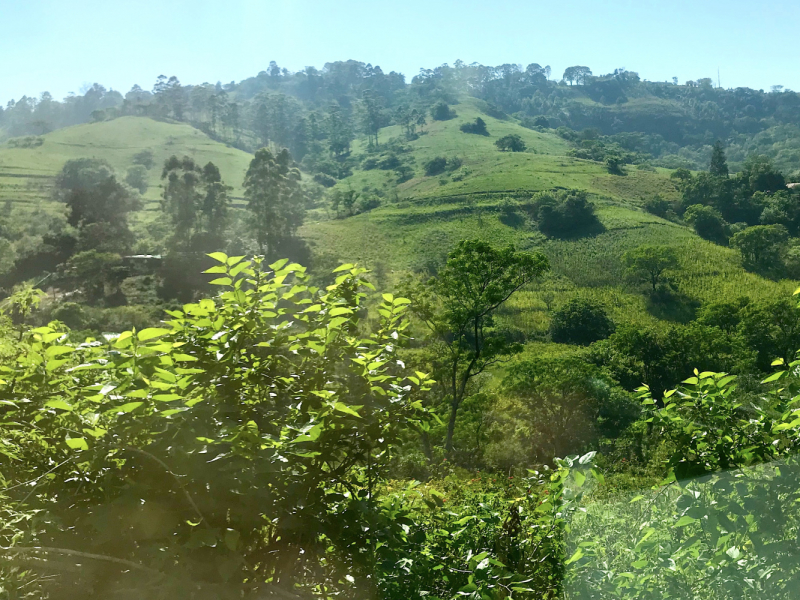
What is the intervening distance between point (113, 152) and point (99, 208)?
66.2 feet

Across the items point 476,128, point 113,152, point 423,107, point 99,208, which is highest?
point 423,107

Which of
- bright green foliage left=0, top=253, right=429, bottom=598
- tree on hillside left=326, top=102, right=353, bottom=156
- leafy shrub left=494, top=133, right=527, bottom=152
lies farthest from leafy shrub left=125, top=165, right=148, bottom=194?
bright green foliage left=0, top=253, right=429, bottom=598

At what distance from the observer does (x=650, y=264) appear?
26.2m

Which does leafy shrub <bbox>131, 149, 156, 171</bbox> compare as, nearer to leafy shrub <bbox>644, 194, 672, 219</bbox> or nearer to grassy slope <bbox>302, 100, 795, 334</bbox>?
grassy slope <bbox>302, 100, 795, 334</bbox>

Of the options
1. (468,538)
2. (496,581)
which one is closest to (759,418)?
(496,581)

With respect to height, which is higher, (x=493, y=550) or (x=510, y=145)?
(x=510, y=145)

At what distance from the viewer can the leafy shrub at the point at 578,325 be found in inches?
848

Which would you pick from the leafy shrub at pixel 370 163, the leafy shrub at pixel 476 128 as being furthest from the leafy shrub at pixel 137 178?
the leafy shrub at pixel 476 128

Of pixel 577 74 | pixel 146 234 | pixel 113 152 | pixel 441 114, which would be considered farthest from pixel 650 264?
Answer: pixel 577 74

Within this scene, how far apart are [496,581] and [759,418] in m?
0.71

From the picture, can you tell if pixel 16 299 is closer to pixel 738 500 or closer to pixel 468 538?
pixel 468 538

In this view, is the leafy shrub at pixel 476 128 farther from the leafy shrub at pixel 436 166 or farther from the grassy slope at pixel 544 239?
the grassy slope at pixel 544 239

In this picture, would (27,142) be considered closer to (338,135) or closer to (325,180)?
(325,180)

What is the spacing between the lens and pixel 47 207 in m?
27.5
